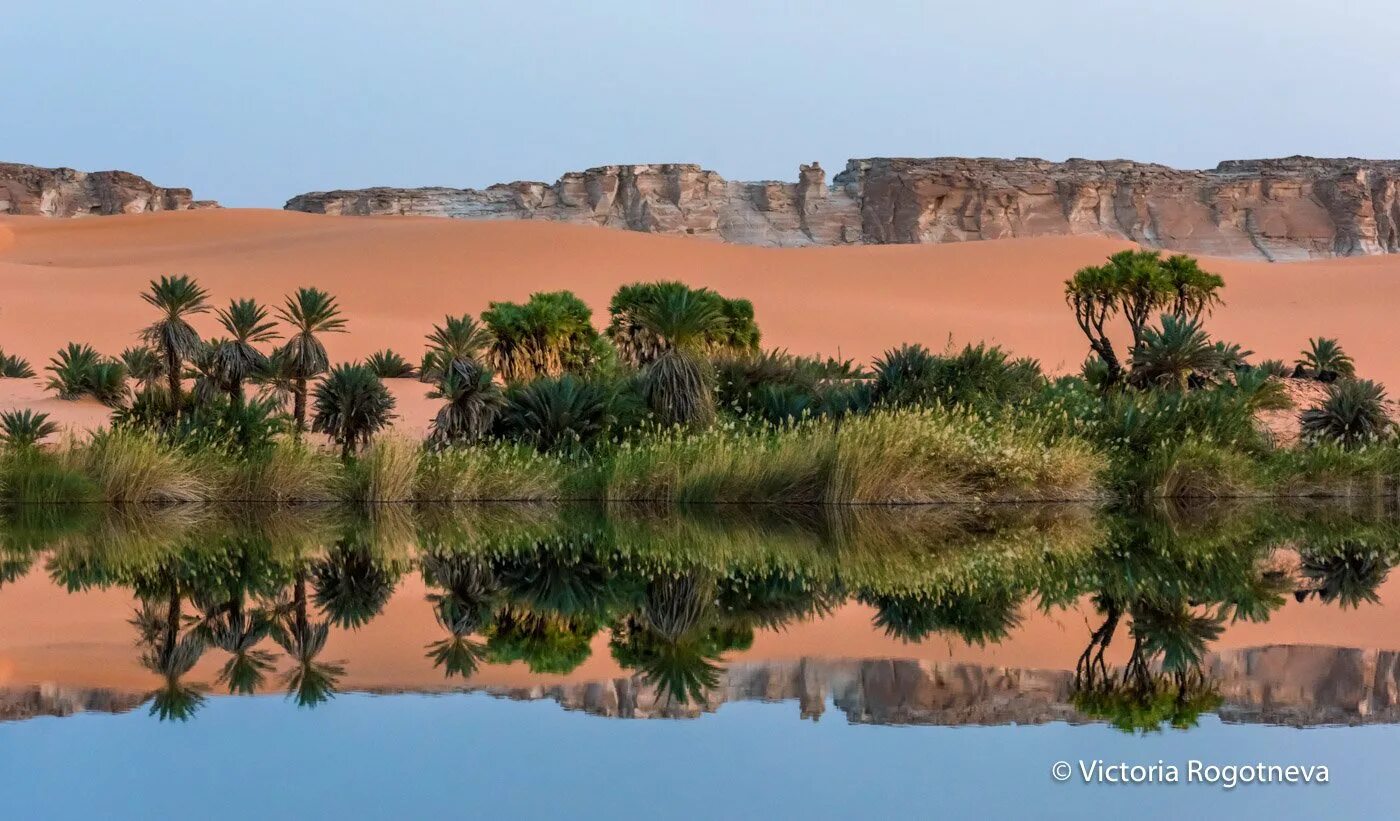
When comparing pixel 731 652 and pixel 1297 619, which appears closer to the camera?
pixel 731 652

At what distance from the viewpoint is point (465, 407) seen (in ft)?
72.2

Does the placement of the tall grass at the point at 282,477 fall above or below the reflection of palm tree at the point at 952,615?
below

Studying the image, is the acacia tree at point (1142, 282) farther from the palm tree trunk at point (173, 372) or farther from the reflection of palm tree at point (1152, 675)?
the reflection of palm tree at point (1152, 675)

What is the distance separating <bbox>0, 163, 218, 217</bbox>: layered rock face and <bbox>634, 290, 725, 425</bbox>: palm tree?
9194cm

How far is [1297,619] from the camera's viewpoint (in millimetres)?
9648

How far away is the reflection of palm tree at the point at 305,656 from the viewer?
24.3 feet

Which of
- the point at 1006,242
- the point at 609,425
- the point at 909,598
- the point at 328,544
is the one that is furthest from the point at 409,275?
the point at 909,598

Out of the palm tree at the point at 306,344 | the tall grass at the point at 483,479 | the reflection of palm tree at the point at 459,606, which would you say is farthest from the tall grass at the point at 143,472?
the reflection of palm tree at the point at 459,606

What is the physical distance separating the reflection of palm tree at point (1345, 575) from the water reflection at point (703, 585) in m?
0.05

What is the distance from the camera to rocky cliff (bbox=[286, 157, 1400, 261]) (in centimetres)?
10006

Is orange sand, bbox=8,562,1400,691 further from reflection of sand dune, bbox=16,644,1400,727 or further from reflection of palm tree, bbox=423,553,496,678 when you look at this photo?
reflection of sand dune, bbox=16,644,1400,727

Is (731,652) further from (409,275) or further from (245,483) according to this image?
(409,275)

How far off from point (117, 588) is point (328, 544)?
329cm

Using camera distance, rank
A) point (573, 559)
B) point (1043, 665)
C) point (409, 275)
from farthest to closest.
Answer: point (409, 275) → point (573, 559) → point (1043, 665)
